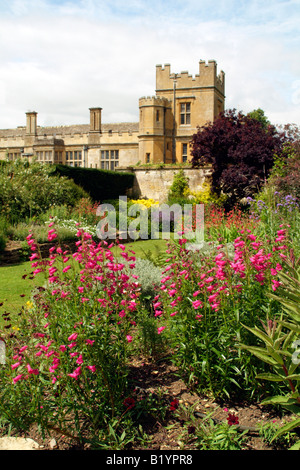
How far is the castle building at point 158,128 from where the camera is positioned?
27.1 meters

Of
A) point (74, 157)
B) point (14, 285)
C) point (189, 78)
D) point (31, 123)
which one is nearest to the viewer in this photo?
point (14, 285)

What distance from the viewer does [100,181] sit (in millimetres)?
19562

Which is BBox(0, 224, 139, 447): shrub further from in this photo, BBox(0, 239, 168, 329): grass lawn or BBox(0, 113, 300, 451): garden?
BBox(0, 239, 168, 329): grass lawn

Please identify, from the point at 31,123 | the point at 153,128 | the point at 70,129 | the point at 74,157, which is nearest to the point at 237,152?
the point at 153,128

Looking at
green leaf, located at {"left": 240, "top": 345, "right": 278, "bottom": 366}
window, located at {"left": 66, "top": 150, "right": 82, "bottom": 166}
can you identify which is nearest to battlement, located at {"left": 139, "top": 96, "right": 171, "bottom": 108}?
window, located at {"left": 66, "top": 150, "right": 82, "bottom": 166}

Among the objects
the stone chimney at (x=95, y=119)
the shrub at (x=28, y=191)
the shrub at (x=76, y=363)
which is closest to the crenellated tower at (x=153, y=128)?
the stone chimney at (x=95, y=119)

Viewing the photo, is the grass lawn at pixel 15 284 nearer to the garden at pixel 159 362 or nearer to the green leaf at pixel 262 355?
the garden at pixel 159 362

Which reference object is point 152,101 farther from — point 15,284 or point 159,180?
point 15,284

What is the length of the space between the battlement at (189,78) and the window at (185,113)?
1191mm

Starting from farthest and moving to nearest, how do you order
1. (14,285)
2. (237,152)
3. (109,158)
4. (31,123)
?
(31,123) < (109,158) < (237,152) < (14,285)

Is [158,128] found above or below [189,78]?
below

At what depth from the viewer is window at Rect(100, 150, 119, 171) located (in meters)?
29.4

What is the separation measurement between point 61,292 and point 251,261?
4.31ft

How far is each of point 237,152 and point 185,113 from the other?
524 inches
